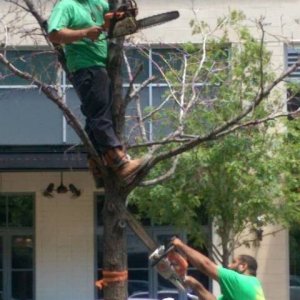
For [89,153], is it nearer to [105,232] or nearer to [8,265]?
[105,232]

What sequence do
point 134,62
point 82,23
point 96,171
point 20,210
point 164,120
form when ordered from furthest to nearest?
point 20,210
point 164,120
point 134,62
point 96,171
point 82,23

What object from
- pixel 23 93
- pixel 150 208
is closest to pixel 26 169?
pixel 23 93

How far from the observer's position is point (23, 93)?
19.8m

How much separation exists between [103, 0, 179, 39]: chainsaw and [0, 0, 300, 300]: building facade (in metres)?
12.5

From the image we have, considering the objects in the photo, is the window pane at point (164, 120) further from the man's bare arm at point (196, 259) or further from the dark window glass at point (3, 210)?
the man's bare arm at point (196, 259)

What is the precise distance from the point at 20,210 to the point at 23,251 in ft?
2.64

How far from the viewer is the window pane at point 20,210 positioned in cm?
2108

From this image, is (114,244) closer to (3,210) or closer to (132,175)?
(132,175)

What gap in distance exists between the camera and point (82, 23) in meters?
6.91

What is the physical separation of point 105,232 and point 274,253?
13.8 m

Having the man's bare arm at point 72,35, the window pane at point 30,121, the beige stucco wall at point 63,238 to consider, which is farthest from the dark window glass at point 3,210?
the man's bare arm at point 72,35

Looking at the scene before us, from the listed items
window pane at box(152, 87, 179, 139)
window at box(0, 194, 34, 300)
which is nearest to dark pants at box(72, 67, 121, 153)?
window pane at box(152, 87, 179, 139)

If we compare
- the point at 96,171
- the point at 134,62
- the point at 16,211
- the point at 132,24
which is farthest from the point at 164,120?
the point at 132,24

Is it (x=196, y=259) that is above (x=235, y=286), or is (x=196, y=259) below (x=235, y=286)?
above
